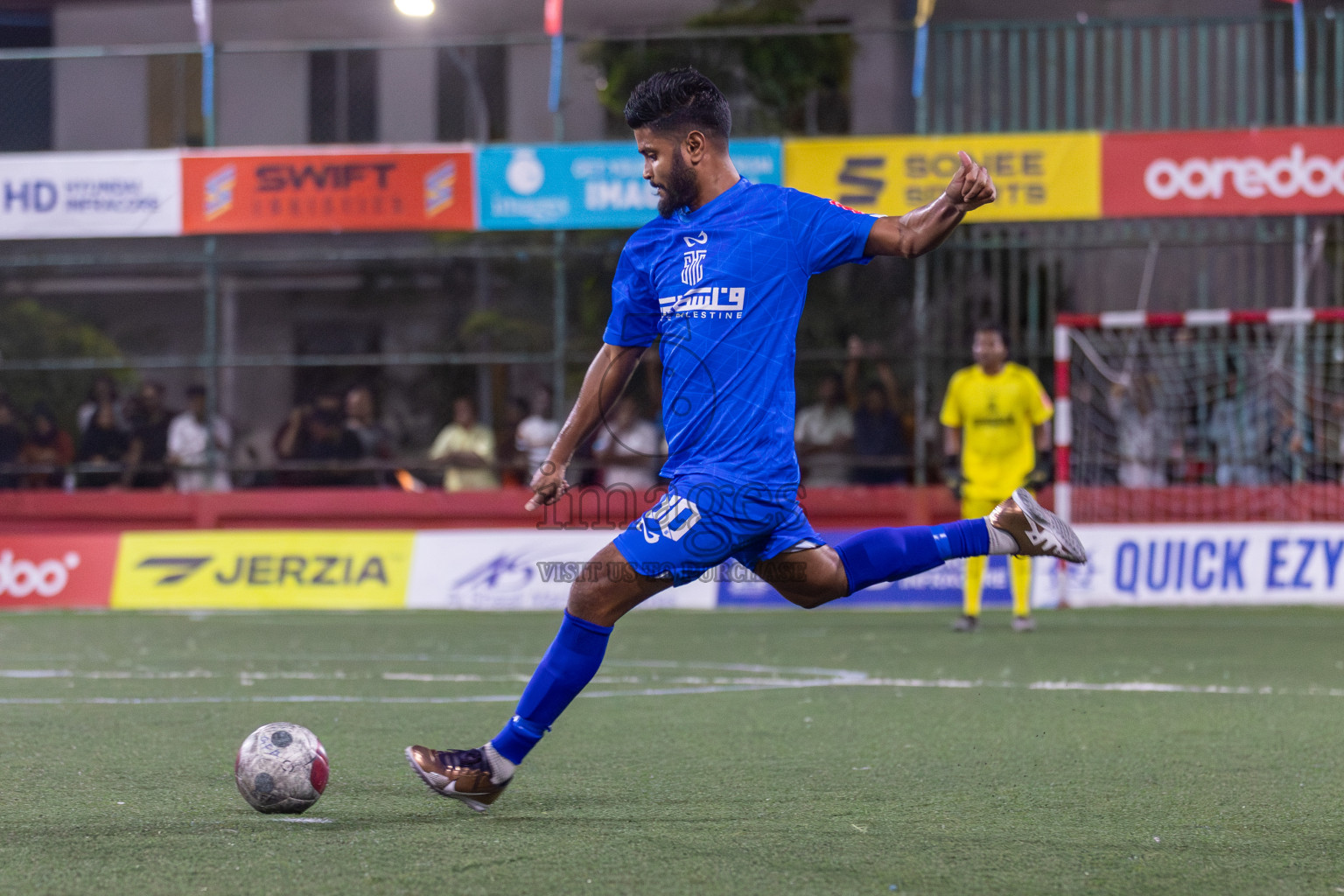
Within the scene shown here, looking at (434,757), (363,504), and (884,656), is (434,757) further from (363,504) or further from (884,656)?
(363,504)

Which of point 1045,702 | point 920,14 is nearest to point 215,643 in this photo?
point 1045,702

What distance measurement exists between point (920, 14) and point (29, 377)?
1085 cm

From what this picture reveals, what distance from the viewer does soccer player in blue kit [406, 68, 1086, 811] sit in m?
4.53

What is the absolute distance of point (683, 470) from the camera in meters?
4.61

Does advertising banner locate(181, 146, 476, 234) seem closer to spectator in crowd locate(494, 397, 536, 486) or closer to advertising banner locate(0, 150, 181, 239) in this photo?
advertising banner locate(0, 150, 181, 239)

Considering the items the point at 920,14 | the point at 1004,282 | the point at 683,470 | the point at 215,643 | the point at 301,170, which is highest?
the point at 920,14

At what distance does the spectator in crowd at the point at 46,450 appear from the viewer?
55.7 feet

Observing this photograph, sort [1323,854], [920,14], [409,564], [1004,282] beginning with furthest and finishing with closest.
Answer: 1. [920,14]
2. [1004,282]
3. [409,564]
4. [1323,854]

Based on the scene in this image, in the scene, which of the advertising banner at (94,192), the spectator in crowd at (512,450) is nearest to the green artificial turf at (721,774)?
the spectator in crowd at (512,450)

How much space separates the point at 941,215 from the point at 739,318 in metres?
0.65

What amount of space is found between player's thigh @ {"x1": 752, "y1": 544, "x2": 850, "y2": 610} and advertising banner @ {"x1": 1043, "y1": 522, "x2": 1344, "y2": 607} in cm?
948

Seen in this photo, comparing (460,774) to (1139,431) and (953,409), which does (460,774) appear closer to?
(953,409)

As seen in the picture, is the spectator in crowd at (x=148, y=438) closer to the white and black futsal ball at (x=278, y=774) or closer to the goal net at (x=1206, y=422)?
the goal net at (x=1206, y=422)

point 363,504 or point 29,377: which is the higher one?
point 29,377
